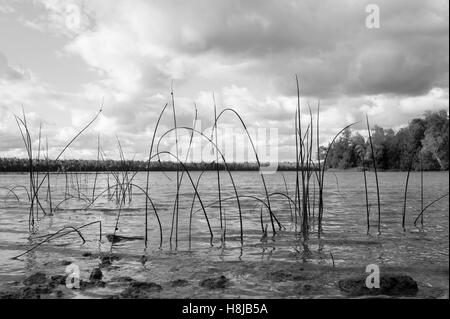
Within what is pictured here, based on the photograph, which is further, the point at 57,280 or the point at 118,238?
the point at 118,238

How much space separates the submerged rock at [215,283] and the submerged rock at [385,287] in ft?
3.48

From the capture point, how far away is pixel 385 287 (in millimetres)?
3613

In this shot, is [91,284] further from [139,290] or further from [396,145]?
[396,145]

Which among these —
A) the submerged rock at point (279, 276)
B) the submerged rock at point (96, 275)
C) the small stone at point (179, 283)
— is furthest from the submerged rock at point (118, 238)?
the submerged rock at point (279, 276)

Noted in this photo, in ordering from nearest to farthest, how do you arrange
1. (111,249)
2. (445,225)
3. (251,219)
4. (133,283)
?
1. (133,283)
2. (111,249)
3. (445,225)
4. (251,219)

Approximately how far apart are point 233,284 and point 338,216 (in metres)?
5.95

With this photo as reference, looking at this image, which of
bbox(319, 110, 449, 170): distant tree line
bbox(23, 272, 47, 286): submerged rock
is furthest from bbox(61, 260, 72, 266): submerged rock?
bbox(319, 110, 449, 170): distant tree line

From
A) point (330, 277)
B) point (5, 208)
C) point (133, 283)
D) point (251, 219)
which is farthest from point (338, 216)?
point (5, 208)

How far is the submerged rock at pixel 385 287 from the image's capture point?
3.56 meters

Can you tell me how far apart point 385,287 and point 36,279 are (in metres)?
3.20

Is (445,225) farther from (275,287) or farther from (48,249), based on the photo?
(48,249)

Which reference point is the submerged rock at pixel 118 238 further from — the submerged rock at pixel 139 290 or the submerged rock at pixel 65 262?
the submerged rock at pixel 139 290

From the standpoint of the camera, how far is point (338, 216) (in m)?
9.27

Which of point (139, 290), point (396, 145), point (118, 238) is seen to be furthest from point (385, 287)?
point (396, 145)
